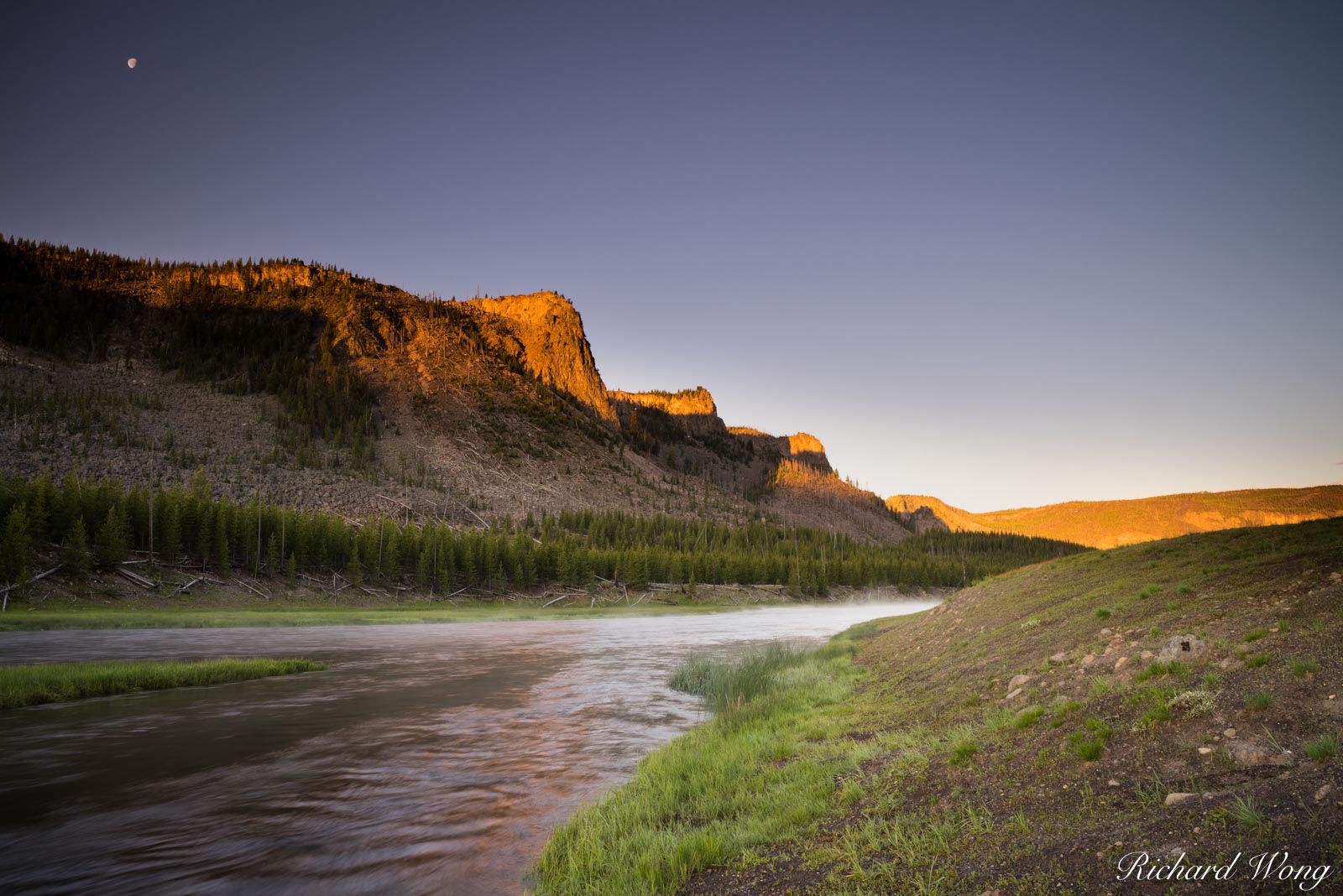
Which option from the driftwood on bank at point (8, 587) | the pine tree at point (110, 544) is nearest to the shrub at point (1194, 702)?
the driftwood on bank at point (8, 587)

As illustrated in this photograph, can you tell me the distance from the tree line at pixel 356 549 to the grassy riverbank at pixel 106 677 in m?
45.3

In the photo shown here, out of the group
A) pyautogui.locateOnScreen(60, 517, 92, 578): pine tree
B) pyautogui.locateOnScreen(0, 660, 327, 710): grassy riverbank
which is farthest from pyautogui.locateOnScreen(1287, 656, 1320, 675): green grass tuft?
→ pyautogui.locateOnScreen(60, 517, 92, 578): pine tree

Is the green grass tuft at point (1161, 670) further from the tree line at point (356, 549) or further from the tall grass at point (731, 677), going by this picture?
the tree line at point (356, 549)

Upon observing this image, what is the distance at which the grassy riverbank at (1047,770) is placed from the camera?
6.98m

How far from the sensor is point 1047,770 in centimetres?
937

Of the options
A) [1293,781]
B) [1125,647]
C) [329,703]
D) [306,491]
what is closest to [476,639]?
[329,703]

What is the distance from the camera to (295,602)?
8162 centimetres

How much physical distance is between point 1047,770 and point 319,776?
16.0 metres

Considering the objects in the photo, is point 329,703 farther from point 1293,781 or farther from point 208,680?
point 1293,781

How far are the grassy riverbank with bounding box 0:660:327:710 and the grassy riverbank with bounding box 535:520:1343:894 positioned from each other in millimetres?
24602

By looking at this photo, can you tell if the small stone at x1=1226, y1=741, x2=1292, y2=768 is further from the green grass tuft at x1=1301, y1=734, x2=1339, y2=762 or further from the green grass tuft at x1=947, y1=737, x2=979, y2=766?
the green grass tuft at x1=947, y1=737, x2=979, y2=766

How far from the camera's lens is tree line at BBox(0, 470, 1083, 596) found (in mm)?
69500

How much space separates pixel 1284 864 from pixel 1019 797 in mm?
3347

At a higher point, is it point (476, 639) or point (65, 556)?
point (65, 556)
